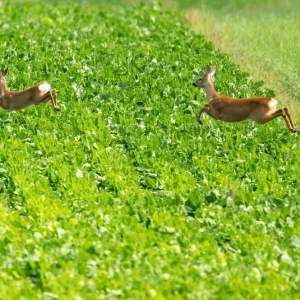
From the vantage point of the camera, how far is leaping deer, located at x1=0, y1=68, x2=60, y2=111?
528 inches

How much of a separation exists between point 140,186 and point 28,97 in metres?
2.11

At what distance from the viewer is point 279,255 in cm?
999

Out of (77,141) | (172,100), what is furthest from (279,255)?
(172,100)

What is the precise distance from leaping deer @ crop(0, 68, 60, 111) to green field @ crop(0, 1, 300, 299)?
0.38m

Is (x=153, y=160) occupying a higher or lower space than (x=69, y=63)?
higher

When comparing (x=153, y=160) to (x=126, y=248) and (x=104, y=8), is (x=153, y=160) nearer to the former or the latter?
(x=126, y=248)

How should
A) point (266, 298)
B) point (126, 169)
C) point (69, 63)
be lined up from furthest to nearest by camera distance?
point (69, 63)
point (126, 169)
point (266, 298)

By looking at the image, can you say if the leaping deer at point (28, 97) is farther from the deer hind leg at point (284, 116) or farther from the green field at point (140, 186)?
the deer hind leg at point (284, 116)

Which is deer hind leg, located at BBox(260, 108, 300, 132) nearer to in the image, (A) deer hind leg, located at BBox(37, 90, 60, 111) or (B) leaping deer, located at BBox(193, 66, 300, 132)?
(B) leaping deer, located at BBox(193, 66, 300, 132)

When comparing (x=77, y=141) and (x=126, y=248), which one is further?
(x=77, y=141)

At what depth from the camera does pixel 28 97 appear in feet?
44.3

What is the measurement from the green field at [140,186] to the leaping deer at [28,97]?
378 mm

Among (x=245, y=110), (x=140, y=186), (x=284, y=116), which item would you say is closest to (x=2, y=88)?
(x=140, y=186)

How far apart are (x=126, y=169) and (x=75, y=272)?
3387 millimetres
